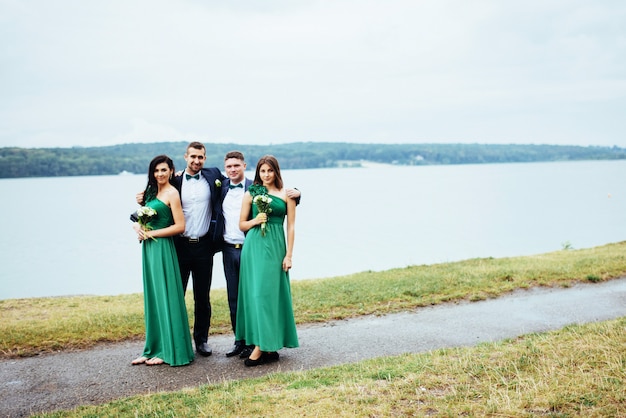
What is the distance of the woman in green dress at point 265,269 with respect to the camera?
6.91 m

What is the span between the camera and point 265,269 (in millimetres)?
6977

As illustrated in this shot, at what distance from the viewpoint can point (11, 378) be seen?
6.69 metres

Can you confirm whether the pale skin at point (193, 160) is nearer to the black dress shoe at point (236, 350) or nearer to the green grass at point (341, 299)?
the black dress shoe at point (236, 350)

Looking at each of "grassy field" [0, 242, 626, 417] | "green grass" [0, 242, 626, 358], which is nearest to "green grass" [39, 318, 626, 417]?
"grassy field" [0, 242, 626, 417]

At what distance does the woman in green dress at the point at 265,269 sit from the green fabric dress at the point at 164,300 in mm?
754

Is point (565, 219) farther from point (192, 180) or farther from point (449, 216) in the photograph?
point (192, 180)

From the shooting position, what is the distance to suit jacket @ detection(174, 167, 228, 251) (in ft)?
24.1

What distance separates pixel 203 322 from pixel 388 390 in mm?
3277

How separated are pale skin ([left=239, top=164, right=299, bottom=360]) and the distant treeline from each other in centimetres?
11014

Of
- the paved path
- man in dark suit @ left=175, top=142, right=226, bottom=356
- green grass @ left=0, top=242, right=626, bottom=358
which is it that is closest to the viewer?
the paved path

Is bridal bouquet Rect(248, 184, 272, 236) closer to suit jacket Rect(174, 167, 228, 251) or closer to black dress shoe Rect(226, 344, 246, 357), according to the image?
suit jacket Rect(174, 167, 228, 251)

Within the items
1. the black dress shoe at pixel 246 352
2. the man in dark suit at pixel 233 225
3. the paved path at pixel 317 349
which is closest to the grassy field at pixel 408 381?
the paved path at pixel 317 349

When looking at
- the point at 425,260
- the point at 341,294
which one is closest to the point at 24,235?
the point at 425,260

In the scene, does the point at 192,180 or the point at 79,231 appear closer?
the point at 192,180
